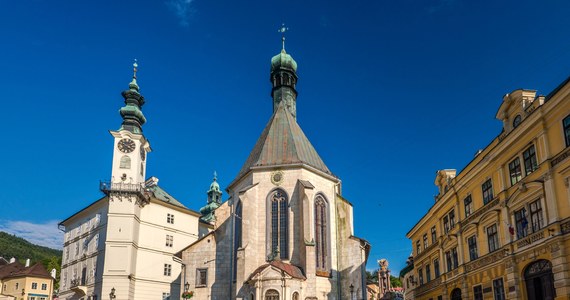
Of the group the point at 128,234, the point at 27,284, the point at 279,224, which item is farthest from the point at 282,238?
the point at 27,284

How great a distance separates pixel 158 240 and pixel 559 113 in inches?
1588

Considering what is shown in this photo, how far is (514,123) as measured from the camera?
22.6 m

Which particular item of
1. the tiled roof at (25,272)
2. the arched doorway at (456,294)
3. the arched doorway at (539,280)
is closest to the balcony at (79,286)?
the tiled roof at (25,272)

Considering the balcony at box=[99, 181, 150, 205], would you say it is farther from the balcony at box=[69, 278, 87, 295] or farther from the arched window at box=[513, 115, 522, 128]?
the arched window at box=[513, 115, 522, 128]

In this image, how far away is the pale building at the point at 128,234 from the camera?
4362 cm

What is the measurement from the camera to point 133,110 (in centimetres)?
5056

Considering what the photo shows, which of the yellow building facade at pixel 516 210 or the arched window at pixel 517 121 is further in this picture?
the arched window at pixel 517 121

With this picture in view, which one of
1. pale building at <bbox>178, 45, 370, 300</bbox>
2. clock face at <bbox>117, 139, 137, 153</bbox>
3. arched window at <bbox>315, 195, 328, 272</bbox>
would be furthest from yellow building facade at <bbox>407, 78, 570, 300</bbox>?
clock face at <bbox>117, 139, 137, 153</bbox>

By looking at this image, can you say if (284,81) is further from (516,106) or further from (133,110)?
(516,106)

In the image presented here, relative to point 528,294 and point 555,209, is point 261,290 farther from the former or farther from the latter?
point 555,209

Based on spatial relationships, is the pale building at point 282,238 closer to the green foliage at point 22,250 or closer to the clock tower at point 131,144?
the clock tower at point 131,144

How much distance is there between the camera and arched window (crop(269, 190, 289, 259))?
35.3 m

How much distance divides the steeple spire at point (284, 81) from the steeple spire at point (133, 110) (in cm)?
1494

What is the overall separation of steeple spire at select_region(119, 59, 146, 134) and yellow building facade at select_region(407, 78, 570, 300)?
3368 cm
